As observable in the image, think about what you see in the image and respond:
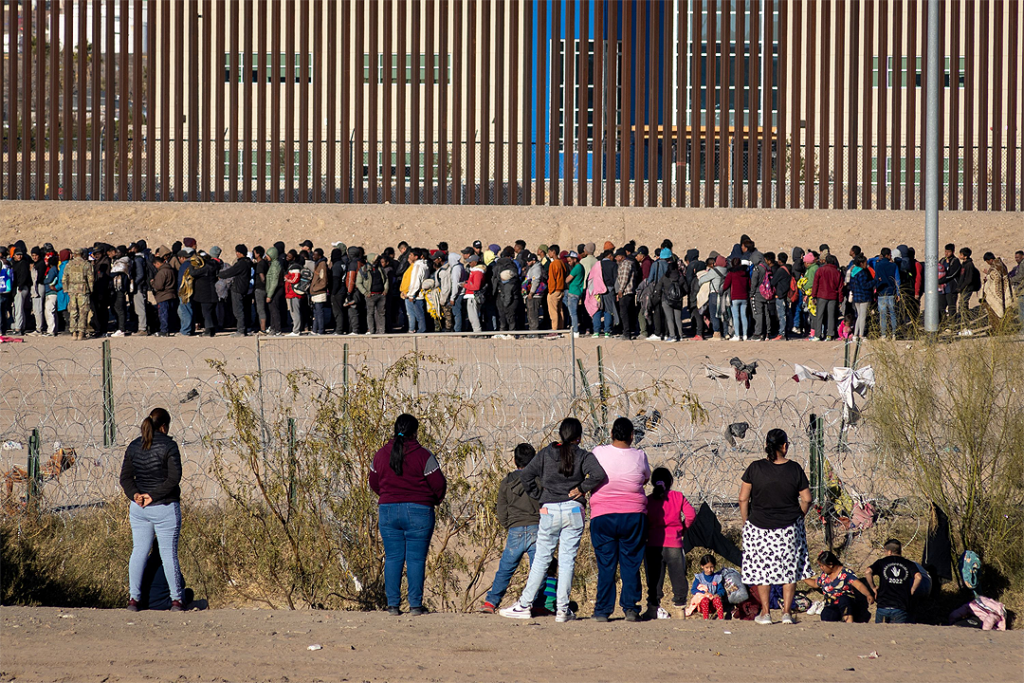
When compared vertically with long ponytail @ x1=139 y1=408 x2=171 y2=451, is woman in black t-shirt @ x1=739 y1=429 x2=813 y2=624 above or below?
below

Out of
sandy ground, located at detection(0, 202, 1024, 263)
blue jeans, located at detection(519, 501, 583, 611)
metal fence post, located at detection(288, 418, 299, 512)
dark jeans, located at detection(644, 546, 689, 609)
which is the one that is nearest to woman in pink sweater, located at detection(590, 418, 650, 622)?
blue jeans, located at detection(519, 501, 583, 611)

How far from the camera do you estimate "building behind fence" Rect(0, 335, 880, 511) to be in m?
9.08

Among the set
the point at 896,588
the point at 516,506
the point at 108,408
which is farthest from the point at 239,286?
the point at 896,588

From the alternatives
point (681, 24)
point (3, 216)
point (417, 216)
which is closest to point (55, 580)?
point (417, 216)

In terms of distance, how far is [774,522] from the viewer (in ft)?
22.9

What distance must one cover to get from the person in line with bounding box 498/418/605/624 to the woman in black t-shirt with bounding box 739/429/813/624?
3.39 ft

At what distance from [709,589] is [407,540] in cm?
223

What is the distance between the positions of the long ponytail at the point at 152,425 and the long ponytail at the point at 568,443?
2.46 metres

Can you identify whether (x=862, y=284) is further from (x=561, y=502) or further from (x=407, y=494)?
(x=407, y=494)

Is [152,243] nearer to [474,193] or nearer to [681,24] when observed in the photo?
[474,193]

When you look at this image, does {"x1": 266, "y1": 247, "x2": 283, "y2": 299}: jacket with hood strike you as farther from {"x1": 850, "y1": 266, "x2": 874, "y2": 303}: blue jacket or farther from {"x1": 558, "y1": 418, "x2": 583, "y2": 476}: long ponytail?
{"x1": 558, "y1": 418, "x2": 583, "y2": 476}: long ponytail

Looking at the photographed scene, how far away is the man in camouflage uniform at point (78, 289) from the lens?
15.8 meters

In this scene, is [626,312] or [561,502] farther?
[626,312]

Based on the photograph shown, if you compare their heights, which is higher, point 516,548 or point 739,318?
point 739,318
